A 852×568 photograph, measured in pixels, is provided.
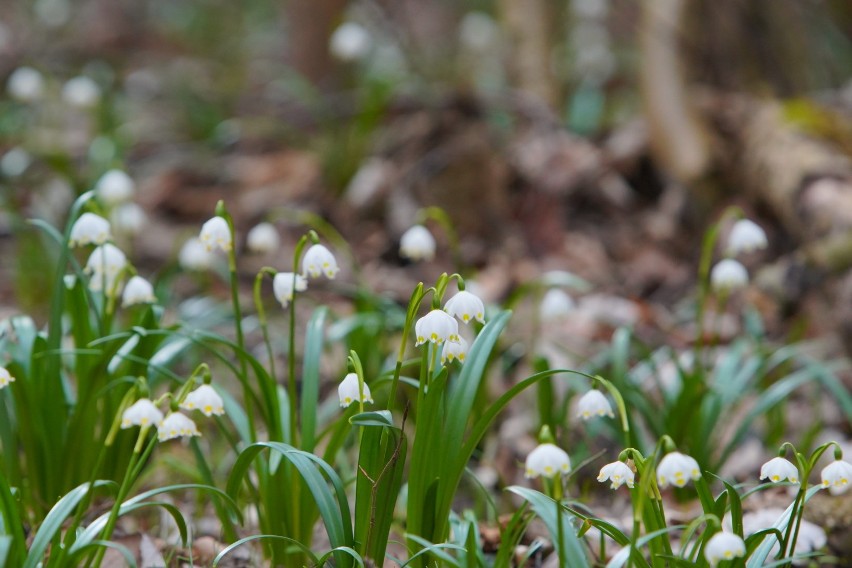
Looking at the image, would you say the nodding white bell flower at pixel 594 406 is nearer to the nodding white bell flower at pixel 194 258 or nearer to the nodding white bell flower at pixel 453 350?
the nodding white bell flower at pixel 453 350

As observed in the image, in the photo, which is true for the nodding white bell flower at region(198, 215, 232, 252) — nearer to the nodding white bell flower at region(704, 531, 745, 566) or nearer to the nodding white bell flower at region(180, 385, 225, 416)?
the nodding white bell flower at region(180, 385, 225, 416)

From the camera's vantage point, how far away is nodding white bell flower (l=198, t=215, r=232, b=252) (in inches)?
81.8

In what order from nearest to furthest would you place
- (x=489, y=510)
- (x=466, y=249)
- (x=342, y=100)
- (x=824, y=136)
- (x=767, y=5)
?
1. (x=489, y=510)
2. (x=824, y=136)
3. (x=466, y=249)
4. (x=767, y=5)
5. (x=342, y=100)

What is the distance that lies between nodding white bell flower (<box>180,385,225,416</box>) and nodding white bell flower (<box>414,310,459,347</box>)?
44 centimetres

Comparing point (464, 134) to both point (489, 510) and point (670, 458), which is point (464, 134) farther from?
point (670, 458)

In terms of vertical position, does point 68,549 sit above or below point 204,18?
below

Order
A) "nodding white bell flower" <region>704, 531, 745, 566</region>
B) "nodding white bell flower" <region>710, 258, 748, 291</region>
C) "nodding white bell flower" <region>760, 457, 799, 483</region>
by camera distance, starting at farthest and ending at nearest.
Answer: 1. "nodding white bell flower" <region>710, 258, 748, 291</region>
2. "nodding white bell flower" <region>760, 457, 799, 483</region>
3. "nodding white bell flower" <region>704, 531, 745, 566</region>

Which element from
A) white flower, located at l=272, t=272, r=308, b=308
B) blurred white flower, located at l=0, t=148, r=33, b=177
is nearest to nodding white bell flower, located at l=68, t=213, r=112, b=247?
white flower, located at l=272, t=272, r=308, b=308

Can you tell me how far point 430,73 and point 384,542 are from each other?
639 centimetres

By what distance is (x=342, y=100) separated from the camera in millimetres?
6141

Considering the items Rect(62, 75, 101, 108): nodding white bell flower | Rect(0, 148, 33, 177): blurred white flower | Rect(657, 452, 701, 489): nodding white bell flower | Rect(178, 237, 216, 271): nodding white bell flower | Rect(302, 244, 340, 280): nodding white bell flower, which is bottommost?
Rect(657, 452, 701, 489): nodding white bell flower

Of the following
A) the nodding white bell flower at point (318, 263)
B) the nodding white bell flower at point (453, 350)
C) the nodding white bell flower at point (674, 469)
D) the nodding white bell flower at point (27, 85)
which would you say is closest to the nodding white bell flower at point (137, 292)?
the nodding white bell flower at point (318, 263)

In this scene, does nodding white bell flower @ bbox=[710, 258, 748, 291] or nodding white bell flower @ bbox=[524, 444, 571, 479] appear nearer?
nodding white bell flower @ bbox=[524, 444, 571, 479]

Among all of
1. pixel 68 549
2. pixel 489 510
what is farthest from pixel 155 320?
pixel 489 510
